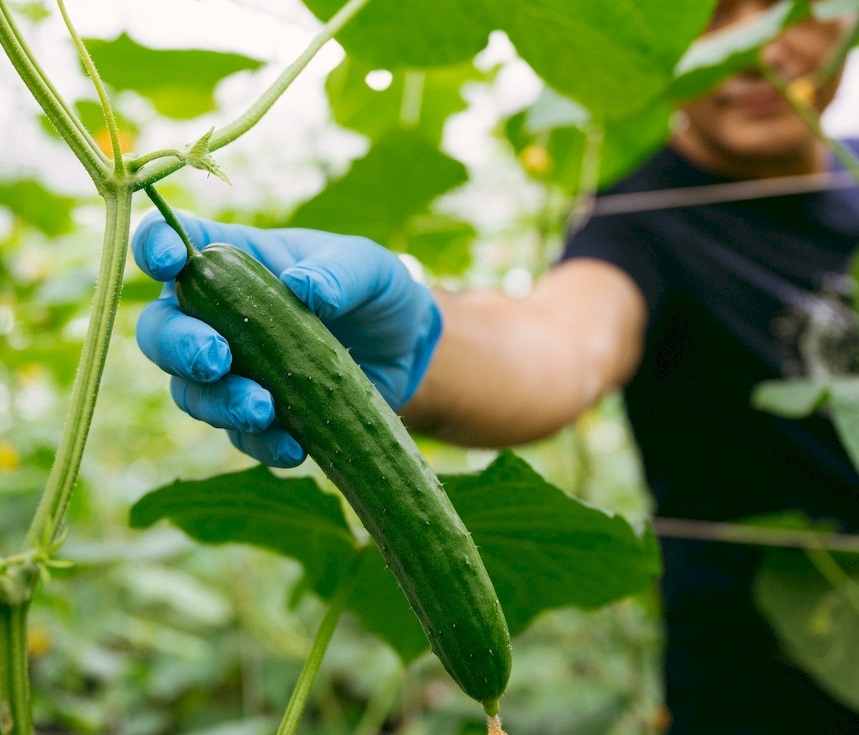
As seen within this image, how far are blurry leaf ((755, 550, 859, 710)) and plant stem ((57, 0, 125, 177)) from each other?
3.59 feet

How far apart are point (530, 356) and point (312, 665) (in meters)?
0.75

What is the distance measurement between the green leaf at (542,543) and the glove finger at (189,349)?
0.68ft

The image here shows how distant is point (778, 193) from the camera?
65.2 inches

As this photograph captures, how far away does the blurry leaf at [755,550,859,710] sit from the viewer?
1155 millimetres

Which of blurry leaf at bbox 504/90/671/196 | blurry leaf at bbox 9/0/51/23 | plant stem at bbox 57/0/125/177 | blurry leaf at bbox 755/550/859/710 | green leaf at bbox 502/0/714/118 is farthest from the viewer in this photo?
blurry leaf at bbox 9/0/51/23

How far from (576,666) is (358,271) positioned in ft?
7.75

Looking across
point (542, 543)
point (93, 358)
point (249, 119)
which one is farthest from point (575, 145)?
point (93, 358)

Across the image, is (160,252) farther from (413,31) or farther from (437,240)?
(437,240)

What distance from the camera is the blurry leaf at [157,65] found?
1.05 metres

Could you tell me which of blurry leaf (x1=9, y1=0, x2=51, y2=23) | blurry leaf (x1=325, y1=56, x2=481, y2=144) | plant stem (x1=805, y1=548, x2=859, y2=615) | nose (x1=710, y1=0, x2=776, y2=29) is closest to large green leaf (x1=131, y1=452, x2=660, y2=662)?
plant stem (x1=805, y1=548, x2=859, y2=615)

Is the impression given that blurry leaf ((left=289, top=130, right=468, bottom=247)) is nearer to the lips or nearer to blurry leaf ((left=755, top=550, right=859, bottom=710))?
the lips

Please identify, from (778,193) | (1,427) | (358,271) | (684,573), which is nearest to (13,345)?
(1,427)

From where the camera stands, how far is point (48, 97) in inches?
18.4

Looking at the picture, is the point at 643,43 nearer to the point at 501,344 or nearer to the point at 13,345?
the point at 501,344
